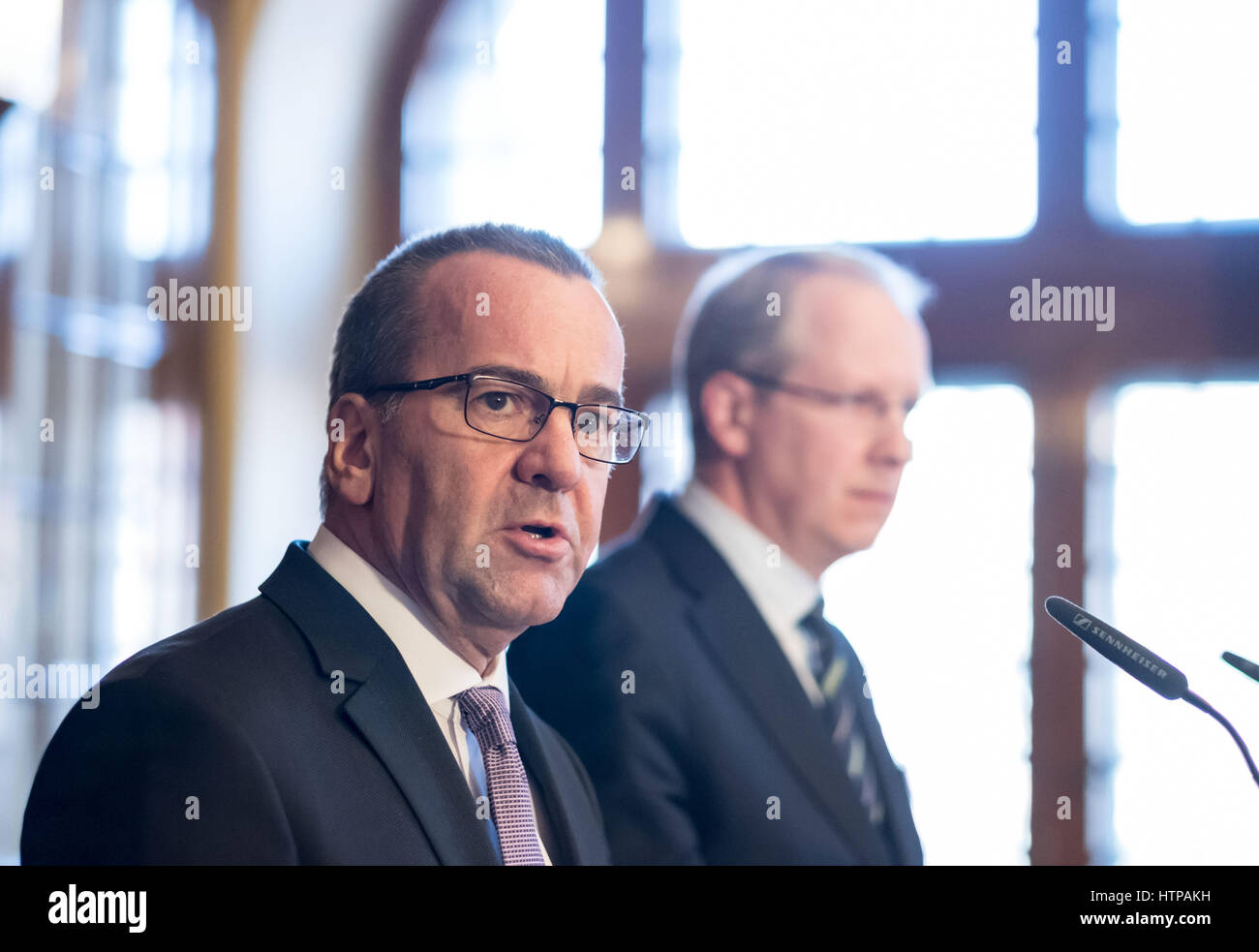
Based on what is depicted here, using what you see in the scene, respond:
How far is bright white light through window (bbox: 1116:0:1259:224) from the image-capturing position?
1775 mm

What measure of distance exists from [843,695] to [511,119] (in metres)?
1.14

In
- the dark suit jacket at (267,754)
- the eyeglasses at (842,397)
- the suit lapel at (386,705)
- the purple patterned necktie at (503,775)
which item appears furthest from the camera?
the eyeglasses at (842,397)

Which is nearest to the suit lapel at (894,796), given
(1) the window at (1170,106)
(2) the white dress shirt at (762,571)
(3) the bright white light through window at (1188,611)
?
(2) the white dress shirt at (762,571)

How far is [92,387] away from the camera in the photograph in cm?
192

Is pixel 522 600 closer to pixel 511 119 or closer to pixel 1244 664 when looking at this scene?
pixel 511 119

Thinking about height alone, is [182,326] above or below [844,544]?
above

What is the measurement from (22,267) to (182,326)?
1.57 ft

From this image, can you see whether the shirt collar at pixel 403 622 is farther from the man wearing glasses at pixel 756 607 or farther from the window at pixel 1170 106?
the window at pixel 1170 106

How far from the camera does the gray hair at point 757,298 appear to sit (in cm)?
175

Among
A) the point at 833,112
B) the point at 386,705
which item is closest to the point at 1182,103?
the point at 833,112

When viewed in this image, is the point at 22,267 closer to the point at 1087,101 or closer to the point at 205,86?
the point at 205,86

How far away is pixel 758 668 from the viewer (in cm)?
170

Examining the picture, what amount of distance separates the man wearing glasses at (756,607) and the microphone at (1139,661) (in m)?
0.36
